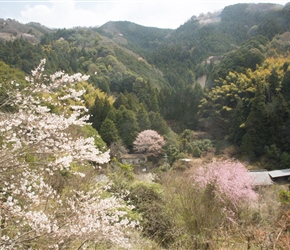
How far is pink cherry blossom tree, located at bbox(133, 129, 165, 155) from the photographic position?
20766mm

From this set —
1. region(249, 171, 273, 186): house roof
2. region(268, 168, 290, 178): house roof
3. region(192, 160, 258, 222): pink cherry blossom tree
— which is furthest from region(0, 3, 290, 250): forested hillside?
region(268, 168, 290, 178): house roof

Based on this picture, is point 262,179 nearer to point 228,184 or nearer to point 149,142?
point 228,184

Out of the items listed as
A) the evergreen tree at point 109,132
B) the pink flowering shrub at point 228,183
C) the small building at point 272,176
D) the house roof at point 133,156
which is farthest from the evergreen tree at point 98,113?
the pink flowering shrub at point 228,183

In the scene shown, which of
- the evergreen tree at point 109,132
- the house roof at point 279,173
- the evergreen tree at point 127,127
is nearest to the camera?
the house roof at point 279,173

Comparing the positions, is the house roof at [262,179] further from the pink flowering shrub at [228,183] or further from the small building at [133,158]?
the small building at [133,158]

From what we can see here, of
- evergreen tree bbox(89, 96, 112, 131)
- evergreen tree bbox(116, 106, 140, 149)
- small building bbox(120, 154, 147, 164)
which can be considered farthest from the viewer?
evergreen tree bbox(89, 96, 112, 131)

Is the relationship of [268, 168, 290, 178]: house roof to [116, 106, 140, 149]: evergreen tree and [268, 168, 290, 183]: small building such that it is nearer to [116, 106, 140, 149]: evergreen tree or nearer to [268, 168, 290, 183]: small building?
[268, 168, 290, 183]: small building

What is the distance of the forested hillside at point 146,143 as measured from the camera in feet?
9.69

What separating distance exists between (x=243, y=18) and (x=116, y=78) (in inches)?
1554

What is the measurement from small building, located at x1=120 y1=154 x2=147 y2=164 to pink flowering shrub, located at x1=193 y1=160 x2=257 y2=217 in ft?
35.0

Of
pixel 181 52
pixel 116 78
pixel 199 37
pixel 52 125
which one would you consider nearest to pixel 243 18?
pixel 199 37

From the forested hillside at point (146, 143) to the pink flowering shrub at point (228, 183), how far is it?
0.05m

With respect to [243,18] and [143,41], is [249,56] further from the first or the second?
[143,41]

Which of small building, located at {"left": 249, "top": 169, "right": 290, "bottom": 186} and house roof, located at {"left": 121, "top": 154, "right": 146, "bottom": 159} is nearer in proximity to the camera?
small building, located at {"left": 249, "top": 169, "right": 290, "bottom": 186}
